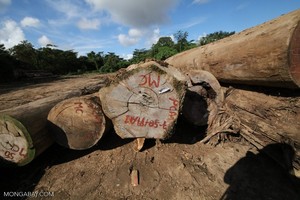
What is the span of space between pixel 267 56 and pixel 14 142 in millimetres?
2989

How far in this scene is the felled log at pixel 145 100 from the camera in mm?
2127

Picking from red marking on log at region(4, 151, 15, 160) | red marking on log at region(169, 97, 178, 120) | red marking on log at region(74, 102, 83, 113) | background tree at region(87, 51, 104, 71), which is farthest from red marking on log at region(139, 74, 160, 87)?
background tree at region(87, 51, 104, 71)

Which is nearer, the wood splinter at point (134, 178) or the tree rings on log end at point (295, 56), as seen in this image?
the tree rings on log end at point (295, 56)

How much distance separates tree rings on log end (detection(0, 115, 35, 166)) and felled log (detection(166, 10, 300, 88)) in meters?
2.76

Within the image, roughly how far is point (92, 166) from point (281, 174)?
7.72 feet

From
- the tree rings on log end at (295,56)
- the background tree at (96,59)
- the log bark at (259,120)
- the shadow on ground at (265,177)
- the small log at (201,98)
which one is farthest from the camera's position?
the background tree at (96,59)

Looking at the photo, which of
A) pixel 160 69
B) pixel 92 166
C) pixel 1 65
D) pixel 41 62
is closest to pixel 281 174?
pixel 160 69

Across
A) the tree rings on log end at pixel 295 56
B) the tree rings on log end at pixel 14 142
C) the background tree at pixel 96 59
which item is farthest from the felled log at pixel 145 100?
the background tree at pixel 96 59

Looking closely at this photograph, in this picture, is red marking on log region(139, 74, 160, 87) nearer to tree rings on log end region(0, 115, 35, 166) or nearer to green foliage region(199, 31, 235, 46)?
tree rings on log end region(0, 115, 35, 166)

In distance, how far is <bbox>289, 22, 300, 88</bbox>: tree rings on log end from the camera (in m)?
1.94

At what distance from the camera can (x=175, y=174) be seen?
247cm

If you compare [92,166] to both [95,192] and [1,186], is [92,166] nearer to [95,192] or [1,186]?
[95,192]

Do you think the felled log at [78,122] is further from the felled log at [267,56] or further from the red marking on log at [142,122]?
the felled log at [267,56]

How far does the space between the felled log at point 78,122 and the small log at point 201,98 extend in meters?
1.28
